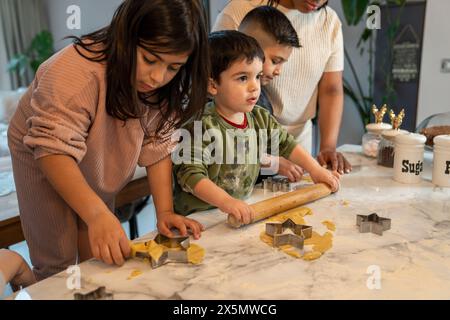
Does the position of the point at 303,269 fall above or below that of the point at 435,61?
below

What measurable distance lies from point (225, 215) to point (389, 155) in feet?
2.01

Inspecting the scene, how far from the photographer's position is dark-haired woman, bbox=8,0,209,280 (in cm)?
73

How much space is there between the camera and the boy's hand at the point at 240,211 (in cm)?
80

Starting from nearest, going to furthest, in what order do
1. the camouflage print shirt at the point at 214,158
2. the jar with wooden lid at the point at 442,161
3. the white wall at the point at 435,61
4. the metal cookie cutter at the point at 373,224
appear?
the metal cookie cutter at the point at 373,224, the camouflage print shirt at the point at 214,158, the jar with wooden lid at the point at 442,161, the white wall at the point at 435,61

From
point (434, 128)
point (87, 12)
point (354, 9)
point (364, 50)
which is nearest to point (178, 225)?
point (434, 128)

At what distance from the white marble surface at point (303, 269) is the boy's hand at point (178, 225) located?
0.06 feet

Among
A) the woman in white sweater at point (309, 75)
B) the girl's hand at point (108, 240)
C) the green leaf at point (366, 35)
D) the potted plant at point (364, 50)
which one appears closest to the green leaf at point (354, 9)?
the potted plant at point (364, 50)

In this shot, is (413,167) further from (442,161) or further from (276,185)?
(276,185)

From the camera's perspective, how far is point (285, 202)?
2.91 ft

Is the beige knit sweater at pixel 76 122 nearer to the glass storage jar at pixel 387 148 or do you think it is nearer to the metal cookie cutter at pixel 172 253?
the metal cookie cutter at pixel 172 253

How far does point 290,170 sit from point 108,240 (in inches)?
23.7

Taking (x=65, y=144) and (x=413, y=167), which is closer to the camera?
(x=65, y=144)
